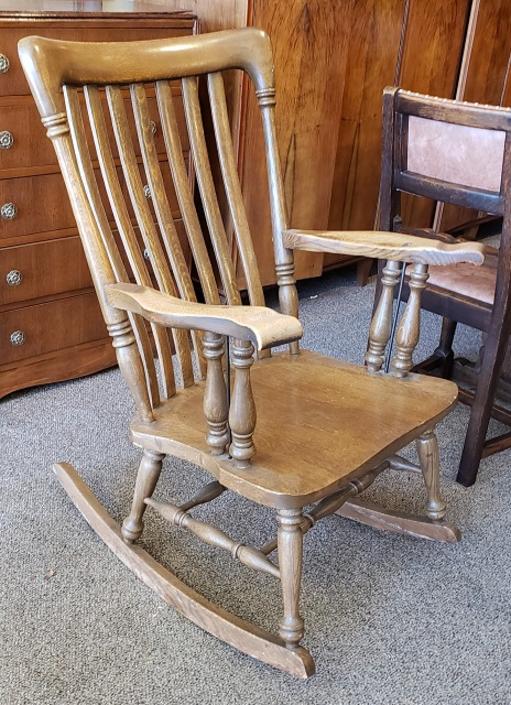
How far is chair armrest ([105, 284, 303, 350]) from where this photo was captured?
46.1 inches

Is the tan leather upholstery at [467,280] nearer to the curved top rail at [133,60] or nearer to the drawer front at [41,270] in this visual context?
the curved top rail at [133,60]

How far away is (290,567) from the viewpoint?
4.52 feet

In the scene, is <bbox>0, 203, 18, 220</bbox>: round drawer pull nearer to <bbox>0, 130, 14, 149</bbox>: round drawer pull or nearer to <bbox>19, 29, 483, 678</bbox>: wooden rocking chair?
<bbox>0, 130, 14, 149</bbox>: round drawer pull

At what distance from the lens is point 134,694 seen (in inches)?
55.9

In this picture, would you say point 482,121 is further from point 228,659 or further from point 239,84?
point 228,659

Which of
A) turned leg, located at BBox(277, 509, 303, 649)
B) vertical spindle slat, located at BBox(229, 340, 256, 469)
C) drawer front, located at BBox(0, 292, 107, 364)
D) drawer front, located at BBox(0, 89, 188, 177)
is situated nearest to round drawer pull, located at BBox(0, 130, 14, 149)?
drawer front, located at BBox(0, 89, 188, 177)

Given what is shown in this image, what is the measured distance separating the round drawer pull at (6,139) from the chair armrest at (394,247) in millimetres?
812

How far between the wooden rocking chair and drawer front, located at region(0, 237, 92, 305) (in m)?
0.63

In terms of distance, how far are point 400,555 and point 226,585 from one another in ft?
1.34

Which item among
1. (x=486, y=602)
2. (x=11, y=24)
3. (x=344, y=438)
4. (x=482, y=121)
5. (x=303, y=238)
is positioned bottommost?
(x=486, y=602)

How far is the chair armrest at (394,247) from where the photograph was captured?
1545 millimetres

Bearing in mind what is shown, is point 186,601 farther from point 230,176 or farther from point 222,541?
point 230,176

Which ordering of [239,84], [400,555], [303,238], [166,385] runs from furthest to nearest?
[239,84] < [400,555] < [303,238] < [166,385]

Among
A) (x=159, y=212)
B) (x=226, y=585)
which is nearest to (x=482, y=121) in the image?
(x=159, y=212)
